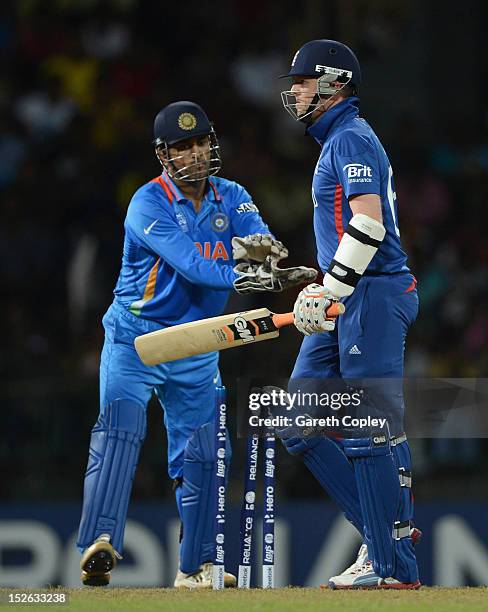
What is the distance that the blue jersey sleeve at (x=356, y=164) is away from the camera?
5328 millimetres

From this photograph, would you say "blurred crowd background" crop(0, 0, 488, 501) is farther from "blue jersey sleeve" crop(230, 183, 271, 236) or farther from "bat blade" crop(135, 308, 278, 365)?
A: "bat blade" crop(135, 308, 278, 365)

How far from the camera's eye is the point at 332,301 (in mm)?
5277

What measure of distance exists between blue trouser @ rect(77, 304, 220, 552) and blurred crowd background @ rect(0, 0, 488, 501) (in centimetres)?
238

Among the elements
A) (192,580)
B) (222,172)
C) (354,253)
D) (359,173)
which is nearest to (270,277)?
(354,253)

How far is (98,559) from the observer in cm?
566

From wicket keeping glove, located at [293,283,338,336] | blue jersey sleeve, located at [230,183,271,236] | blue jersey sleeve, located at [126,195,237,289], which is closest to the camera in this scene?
wicket keeping glove, located at [293,283,338,336]

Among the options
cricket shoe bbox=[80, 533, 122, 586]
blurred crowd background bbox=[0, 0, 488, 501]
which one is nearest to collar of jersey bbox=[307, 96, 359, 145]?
cricket shoe bbox=[80, 533, 122, 586]

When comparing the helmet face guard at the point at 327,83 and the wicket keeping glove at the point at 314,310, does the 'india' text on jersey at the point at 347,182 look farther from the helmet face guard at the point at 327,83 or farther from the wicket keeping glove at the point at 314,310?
the wicket keeping glove at the point at 314,310

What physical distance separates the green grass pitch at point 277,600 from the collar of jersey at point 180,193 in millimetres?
1617

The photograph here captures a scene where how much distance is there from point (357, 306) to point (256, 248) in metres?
0.47

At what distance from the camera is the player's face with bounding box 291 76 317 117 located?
18.6ft

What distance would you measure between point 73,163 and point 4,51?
1513mm

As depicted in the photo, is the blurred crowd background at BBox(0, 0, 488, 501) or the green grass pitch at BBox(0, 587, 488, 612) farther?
the blurred crowd background at BBox(0, 0, 488, 501)

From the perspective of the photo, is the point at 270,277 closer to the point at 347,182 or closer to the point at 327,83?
the point at 347,182
